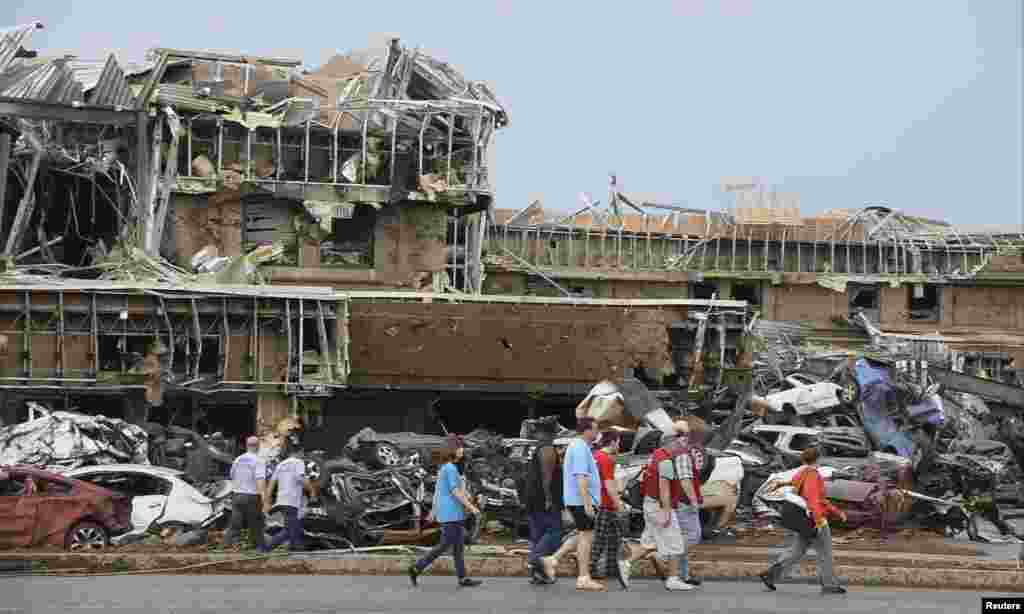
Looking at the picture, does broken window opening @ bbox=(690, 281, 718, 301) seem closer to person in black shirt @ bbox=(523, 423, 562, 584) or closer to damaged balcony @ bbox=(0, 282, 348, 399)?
damaged balcony @ bbox=(0, 282, 348, 399)

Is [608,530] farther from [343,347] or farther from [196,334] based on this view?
[196,334]

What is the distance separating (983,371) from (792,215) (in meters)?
10.4

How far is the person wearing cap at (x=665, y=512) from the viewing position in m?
17.0

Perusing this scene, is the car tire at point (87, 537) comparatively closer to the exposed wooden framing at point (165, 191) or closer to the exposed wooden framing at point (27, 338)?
the exposed wooden framing at point (27, 338)

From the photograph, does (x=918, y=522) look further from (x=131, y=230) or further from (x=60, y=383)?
(x=131, y=230)

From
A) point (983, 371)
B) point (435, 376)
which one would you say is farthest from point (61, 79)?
point (983, 371)

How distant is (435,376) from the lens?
3322 cm

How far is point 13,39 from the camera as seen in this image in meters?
41.0

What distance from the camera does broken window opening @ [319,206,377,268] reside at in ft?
127

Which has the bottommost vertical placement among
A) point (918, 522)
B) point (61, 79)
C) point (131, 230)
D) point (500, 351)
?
point (918, 522)

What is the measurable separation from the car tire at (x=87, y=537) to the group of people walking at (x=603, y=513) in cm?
534

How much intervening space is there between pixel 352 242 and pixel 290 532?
19.7 meters

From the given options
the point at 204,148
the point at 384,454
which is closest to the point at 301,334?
the point at 384,454

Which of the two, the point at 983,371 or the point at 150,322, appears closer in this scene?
the point at 150,322
